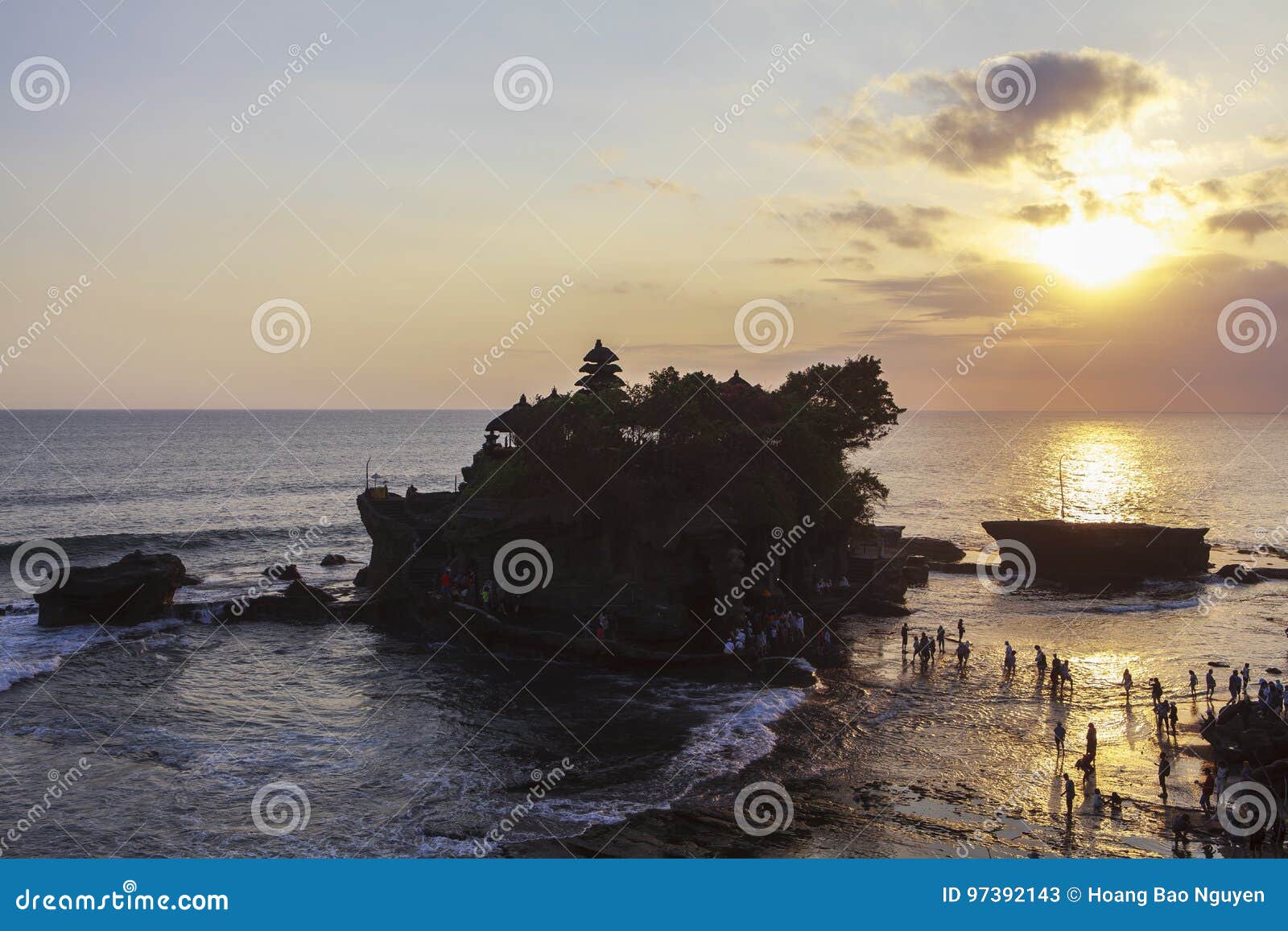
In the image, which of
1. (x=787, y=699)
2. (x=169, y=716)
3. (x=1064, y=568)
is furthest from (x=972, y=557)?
(x=169, y=716)

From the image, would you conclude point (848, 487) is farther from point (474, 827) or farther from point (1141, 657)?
point (474, 827)

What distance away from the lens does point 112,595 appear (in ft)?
152

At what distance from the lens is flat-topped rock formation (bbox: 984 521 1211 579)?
217ft

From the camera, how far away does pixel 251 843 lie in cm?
2288

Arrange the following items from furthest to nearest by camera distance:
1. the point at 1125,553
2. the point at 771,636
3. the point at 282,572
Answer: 1. the point at 1125,553
2. the point at 282,572
3. the point at 771,636

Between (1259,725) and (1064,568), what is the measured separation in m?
41.1

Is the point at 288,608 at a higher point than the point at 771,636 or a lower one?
lower

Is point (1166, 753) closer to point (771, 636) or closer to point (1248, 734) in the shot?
point (1248, 734)

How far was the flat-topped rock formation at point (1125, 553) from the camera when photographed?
6600 cm

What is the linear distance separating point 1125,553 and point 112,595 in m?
63.1

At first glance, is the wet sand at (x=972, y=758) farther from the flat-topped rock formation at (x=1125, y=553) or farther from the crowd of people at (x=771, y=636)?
the flat-topped rock formation at (x=1125, y=553)

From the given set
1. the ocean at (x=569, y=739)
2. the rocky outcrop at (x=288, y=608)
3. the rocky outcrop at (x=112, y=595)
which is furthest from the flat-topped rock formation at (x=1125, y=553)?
the rocky outcrop at (x=112, y=595)

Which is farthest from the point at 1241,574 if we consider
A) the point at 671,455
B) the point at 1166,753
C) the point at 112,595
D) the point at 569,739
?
the point at 112,595

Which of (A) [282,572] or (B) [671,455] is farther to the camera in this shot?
(A) [282,572]
